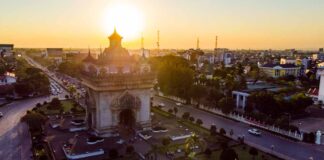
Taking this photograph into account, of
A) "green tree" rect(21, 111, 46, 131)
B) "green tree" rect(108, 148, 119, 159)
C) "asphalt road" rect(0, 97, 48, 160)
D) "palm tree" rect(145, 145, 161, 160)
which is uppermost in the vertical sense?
"green tree" rect(21, 111, 46, 131)

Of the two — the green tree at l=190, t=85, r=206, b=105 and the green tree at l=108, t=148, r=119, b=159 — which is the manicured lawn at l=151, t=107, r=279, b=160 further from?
the green tree at l=190, t=85, r=206, b=105

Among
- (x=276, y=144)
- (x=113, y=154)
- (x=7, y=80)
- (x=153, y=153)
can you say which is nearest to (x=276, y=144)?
(x=276, y=144)

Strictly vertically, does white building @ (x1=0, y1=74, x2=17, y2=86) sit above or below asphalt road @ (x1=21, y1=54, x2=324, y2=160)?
above

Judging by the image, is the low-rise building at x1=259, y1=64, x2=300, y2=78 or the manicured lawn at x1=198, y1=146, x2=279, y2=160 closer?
the manicured lawn at x1=198, y1=146, x2=279, y2=160

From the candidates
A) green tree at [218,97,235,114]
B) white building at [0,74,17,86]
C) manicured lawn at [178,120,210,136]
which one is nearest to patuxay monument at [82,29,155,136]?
manicured lawn at [178,120,210,136]

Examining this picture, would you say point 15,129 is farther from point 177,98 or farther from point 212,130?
point 177,98

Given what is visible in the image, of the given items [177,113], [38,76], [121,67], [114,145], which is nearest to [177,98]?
[177,113]

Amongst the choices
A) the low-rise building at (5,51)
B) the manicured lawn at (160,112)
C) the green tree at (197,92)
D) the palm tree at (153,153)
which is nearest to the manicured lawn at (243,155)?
the palm tree at (153,153)

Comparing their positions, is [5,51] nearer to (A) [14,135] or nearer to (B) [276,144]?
(A) [14,135]
